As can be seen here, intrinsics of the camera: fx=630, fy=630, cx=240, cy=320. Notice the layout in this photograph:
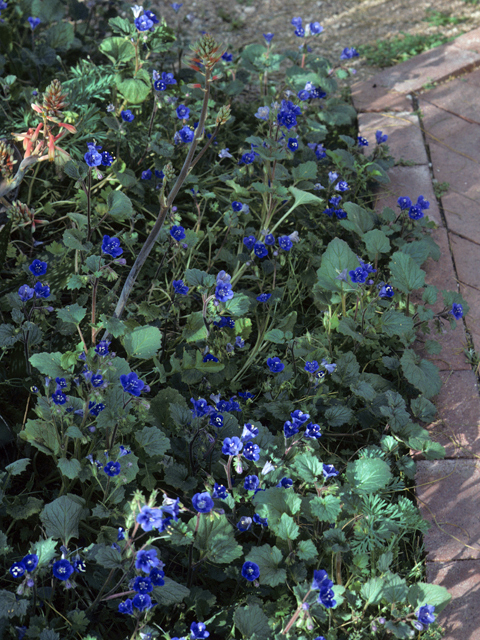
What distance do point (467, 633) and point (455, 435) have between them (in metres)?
0.61

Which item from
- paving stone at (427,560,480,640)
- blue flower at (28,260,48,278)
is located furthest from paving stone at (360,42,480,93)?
paving stone at (427,560,480,640)

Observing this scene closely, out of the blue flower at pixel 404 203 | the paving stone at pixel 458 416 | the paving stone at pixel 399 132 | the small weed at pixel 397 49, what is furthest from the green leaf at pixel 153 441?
the small weed at pixel 397 49

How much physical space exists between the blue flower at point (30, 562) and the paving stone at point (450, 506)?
3.48ft

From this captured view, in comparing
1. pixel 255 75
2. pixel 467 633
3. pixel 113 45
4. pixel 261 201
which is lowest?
pixel 467 633

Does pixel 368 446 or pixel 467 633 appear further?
pixel 368 446

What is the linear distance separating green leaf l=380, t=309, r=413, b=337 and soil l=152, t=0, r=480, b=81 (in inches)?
84.5

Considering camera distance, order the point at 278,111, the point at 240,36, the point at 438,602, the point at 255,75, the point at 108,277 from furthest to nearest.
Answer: the point at 240,36 → the point at 255,75 → the point at 278,111 → the point at 108,277 → the point at 438,602

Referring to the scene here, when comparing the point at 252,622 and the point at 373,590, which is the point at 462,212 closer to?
the point at 373,590

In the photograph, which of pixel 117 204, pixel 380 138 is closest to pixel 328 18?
pixel 380 138

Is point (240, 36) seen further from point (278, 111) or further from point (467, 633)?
point (467, 633)

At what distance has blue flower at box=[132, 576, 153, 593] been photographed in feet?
4.30

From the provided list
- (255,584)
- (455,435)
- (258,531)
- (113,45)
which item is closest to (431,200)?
(455,435)

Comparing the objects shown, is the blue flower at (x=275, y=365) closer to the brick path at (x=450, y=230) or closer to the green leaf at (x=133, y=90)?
the brick path at (x=450, y=230)

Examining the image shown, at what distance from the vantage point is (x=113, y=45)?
2668mm
